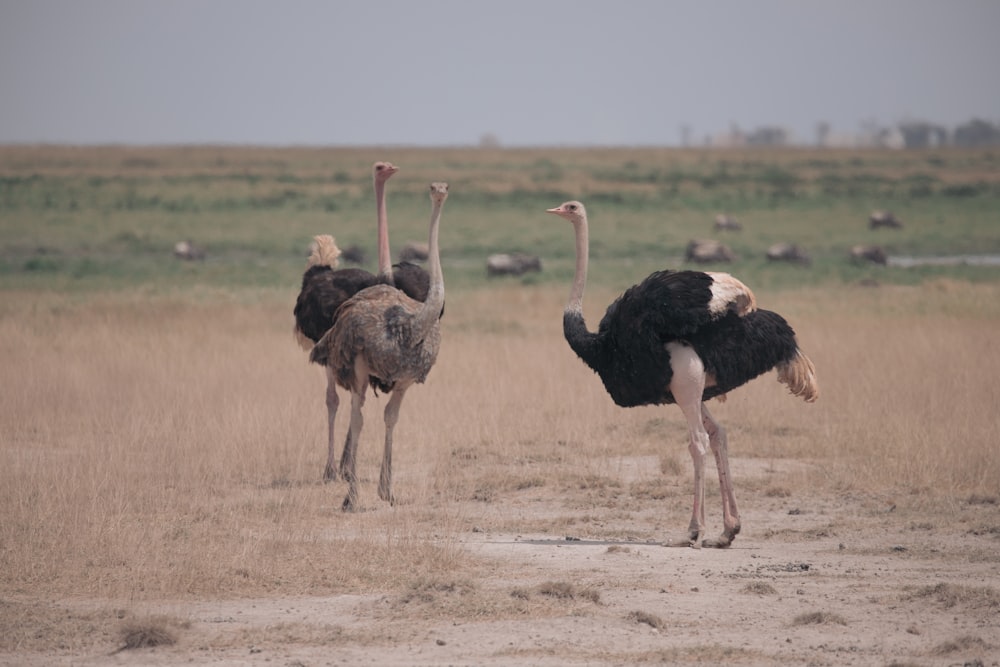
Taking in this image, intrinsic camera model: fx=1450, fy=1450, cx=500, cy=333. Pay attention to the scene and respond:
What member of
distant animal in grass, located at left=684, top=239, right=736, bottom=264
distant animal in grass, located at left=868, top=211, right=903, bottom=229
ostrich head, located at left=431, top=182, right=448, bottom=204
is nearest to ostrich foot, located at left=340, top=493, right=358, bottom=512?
ostrich head, located at left=431, top=182, right=448, bottom=204

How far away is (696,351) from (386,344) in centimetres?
206

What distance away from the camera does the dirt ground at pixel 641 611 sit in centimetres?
617

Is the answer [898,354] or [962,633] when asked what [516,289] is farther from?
[962,633]

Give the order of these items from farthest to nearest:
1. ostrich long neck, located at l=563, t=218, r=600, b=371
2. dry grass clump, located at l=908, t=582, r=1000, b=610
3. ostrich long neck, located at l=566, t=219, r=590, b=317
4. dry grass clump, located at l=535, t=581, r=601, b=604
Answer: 1. ostrich long neck, located at l=566, t=219, r=590, b=317
2. ostrich long neck, located at l=563, t=218, r=600, b=371
3. dry grass clump, located at l=535, t=581, r=601, b=604
4. dry grass clump, located at l=908, t=582, r=1000, b=610

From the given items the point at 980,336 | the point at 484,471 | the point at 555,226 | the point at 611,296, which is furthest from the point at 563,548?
the point at 555,226

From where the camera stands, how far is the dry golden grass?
7.57 meters

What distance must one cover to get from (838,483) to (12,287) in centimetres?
1620

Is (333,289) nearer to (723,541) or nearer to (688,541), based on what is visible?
(688,541)

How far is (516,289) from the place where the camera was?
22.7 meters

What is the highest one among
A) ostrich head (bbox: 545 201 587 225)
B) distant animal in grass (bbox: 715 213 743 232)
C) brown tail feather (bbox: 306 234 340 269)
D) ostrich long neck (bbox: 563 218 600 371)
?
ostrich head (bbox: 545 201 587 225)

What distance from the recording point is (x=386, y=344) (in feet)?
30.4

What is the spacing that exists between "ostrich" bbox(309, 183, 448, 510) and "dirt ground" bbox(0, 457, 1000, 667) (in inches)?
46.5

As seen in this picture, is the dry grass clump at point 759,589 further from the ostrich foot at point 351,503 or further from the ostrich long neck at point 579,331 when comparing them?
the ostrich foot at point 351,503

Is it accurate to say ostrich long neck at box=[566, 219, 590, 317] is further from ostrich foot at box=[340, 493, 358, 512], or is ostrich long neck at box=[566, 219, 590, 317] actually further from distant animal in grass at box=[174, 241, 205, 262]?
distant animal in grass at box=[174, 241, 205, 262]
